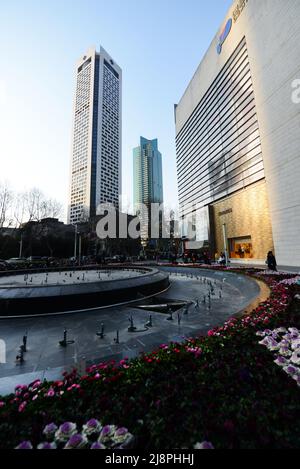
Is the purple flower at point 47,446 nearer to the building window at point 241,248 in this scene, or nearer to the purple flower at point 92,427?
the purple flower at point 92,427

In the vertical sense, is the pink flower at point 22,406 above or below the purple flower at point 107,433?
below

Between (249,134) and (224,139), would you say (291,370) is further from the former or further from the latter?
(224,139)

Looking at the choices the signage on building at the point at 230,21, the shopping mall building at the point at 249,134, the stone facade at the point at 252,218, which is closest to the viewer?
the shopping mall building at the point at 249,134

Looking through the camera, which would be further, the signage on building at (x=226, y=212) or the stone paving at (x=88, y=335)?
the signage on building at (x=226, y=212)

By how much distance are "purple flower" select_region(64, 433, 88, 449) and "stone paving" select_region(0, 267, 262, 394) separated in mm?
2146

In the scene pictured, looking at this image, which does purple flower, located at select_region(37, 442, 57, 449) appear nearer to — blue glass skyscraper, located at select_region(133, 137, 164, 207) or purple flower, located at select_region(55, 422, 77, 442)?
purple flower, located at select_region(55, 422, 77, 442)

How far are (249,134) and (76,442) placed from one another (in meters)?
35.3

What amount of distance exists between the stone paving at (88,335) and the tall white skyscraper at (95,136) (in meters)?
89.2

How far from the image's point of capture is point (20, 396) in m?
2.28

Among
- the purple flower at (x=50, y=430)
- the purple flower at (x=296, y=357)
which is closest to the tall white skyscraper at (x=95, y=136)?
the purple flower at (x=296, y=357)

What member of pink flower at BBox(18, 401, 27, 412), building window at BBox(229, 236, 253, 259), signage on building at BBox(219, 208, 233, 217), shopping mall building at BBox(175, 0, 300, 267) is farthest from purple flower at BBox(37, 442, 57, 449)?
signage on building at BBox(219, 208, 233, 217)

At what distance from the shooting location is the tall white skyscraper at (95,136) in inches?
3787

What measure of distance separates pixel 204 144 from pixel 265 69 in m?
22.4
